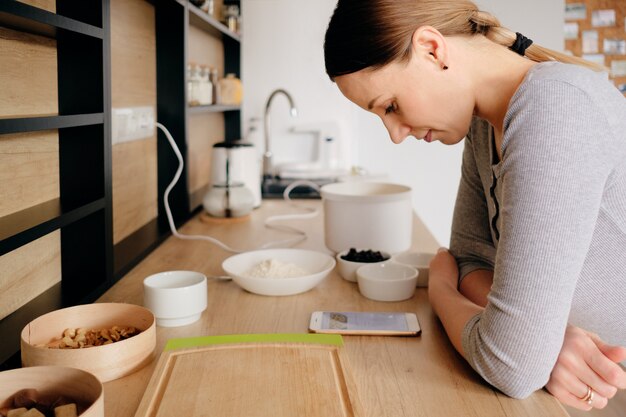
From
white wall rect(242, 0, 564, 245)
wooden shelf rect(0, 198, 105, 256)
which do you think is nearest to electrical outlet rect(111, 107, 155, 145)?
wooden shelf rect(0, 198, 105, 256)

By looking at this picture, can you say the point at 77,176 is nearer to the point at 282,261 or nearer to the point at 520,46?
the point at 282,261

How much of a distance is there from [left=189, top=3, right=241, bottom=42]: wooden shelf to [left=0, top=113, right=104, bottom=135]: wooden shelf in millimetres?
1036

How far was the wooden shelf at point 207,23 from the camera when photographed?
91.8 inches

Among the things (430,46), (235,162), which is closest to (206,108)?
(235,162)

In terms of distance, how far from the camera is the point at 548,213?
2.95 ft

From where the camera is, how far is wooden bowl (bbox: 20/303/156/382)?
97 centimetres

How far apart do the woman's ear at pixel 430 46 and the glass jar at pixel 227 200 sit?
1.34 meters

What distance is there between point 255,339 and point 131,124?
110cm

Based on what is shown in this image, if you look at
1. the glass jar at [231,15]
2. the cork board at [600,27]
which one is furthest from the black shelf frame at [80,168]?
the cork board at [600,27]

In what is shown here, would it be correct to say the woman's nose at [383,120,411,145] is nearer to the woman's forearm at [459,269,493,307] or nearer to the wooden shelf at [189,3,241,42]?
the woman's forearm at [459,269,493,307]

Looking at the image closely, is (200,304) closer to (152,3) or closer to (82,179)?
(82,179)

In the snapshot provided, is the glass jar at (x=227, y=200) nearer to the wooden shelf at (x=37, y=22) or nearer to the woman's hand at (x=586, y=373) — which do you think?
the wooden shelf at (x=37, y=22)

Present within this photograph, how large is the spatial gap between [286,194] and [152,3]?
0.94 metres

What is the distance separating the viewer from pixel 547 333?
3.05 feet
